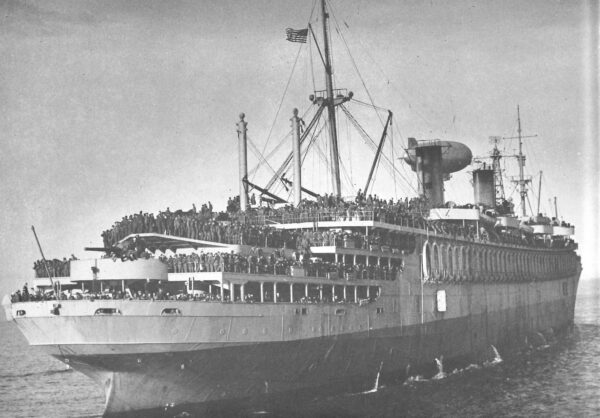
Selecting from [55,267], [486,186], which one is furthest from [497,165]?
[55,267]

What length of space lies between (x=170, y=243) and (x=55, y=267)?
16.4ft

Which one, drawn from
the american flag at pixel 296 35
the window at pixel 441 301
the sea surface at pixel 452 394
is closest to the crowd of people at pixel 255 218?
the window at pixel 441 301

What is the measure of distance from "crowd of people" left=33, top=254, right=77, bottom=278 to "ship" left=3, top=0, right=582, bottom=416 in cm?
21

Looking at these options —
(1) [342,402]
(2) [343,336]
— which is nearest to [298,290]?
(2) [343,336]

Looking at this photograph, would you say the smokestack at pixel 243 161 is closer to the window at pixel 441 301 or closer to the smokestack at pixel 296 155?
the smokestack at pixel 296 155

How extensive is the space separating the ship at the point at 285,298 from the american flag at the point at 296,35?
0.06 metres

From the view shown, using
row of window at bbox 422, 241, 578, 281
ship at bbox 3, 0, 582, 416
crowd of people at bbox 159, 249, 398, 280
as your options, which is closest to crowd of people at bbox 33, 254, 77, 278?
ship at bbox 3, 0, 582, 416

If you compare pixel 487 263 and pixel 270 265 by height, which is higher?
pixel 270 265

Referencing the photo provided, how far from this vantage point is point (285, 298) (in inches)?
1374

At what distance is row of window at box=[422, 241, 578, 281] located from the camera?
4426 centimetres

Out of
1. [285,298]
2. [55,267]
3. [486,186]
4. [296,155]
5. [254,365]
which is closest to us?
[254,365]

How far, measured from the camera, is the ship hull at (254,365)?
28234 mm

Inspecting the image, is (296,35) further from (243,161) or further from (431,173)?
(431,173)

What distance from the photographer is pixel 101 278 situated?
1152 inches
